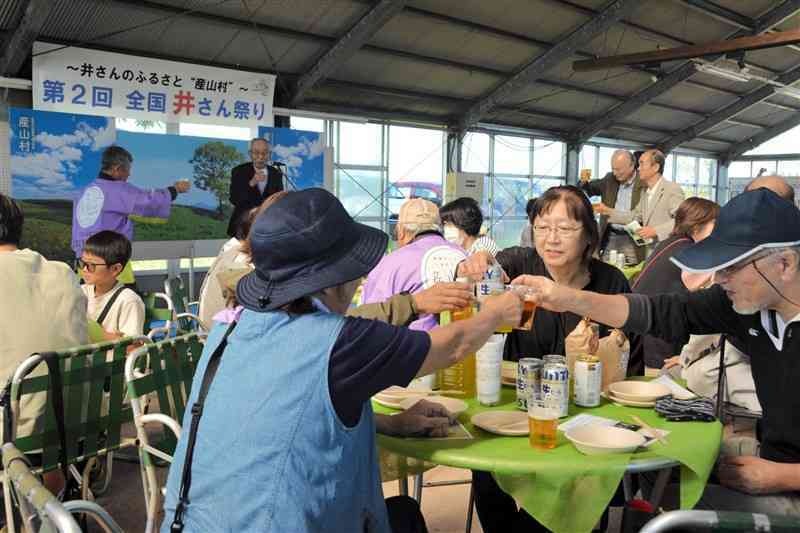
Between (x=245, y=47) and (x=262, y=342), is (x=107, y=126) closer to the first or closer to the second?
(x=245, y=47)

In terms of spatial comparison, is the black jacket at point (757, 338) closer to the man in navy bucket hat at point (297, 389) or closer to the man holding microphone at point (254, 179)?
the man in navy bucket hat at point (297, 389)

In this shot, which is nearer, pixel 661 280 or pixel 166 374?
pixel 166 374

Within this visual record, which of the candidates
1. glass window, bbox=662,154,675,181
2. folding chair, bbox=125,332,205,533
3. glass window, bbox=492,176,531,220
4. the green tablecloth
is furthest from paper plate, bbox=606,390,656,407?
glass window, bbox=662,154,675,181

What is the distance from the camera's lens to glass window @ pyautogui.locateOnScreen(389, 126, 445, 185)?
11375 millimetres

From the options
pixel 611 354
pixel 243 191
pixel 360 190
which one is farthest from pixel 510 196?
pixel 611 354

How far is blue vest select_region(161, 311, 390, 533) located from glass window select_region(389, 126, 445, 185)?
1023 centimetres

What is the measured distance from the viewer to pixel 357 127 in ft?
35.3

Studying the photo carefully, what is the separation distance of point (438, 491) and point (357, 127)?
8521 mm

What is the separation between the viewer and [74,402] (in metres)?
2.12

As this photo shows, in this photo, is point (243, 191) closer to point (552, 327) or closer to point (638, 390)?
point (552, 327)

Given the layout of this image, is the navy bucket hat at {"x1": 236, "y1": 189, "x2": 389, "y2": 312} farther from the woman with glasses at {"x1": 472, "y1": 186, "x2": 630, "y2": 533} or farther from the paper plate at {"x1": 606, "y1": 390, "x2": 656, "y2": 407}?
the woman with glasses at {"x1": 472, "y1": 186, "x2": 630, "y2": 533}

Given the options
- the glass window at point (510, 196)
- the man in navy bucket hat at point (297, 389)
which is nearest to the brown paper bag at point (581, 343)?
the man in navy bucket hat at point (297, 389)

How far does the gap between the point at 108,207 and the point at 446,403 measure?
20.5 feet

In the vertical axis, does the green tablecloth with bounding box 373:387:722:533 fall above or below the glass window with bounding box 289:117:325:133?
below
